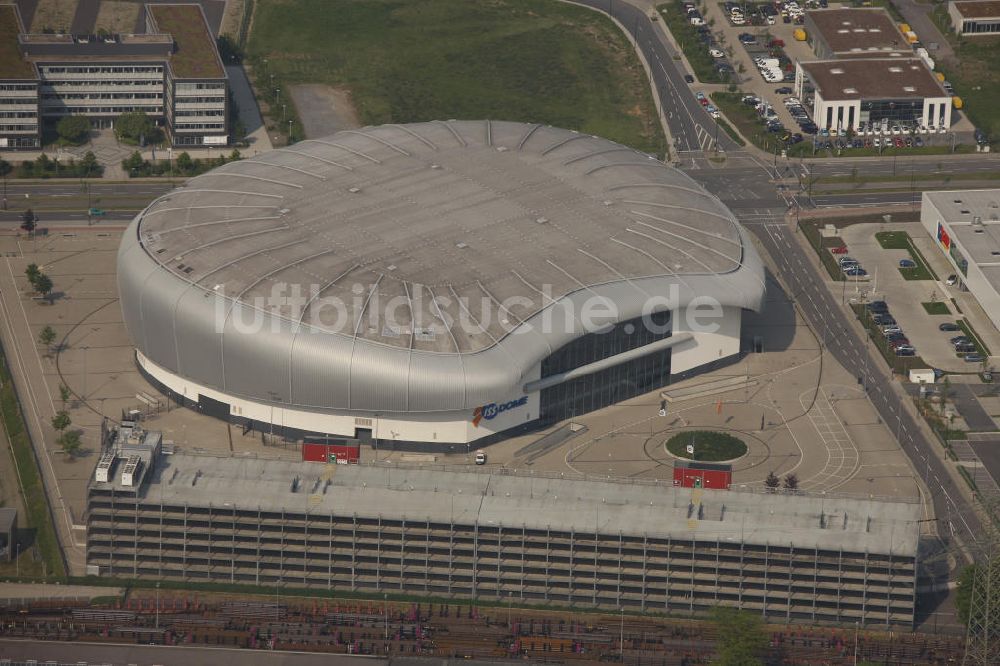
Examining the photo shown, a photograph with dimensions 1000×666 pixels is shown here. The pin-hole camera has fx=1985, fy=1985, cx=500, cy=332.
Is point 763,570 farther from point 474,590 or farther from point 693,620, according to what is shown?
point 474,590

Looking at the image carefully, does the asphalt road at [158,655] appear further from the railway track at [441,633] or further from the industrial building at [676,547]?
the industrial building at [676,547]

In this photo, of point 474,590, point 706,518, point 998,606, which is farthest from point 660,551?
point 998,606

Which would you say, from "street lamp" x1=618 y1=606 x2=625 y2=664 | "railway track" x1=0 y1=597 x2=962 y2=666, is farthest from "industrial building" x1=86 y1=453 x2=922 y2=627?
"railway track" x1=0 y1=597 x2=962 y2=666

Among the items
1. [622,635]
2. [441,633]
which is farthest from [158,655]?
[622,635]

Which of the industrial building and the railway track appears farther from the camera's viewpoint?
the industrial building

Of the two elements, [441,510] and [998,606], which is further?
[441,510]

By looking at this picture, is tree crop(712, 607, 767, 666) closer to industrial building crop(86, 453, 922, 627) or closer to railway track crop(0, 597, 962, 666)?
railway track crop(0, 597, 962, 666)
